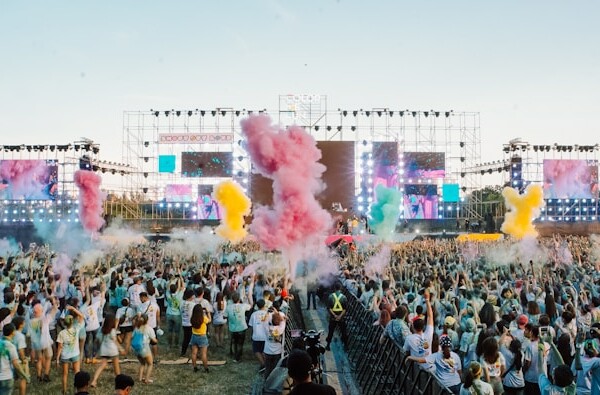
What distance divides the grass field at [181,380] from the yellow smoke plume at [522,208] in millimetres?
30415

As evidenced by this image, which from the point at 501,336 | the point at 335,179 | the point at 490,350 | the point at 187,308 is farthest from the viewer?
the point at 335,179

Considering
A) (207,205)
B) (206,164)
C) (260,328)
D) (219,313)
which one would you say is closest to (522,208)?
(207,205)

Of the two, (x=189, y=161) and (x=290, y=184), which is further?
(x=189, y=161)

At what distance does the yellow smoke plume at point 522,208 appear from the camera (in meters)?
37.9

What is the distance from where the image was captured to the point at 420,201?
42.4m

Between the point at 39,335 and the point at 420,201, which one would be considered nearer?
the point at 39,335

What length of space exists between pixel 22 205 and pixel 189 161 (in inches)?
513

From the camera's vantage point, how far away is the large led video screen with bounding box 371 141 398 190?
41062 millimetres

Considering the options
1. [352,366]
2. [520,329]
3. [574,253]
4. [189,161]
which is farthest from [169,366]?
[189,161]

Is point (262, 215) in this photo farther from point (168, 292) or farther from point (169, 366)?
point (169, 366)

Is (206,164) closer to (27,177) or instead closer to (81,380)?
(27,177)

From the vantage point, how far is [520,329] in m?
7.32

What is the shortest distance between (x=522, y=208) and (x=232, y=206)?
20023mm

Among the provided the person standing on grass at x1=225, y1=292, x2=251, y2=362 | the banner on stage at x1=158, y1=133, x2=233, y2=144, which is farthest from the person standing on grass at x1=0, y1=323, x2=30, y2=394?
the banner on stage at x1=158, y1=133, x2=233, y2=144
